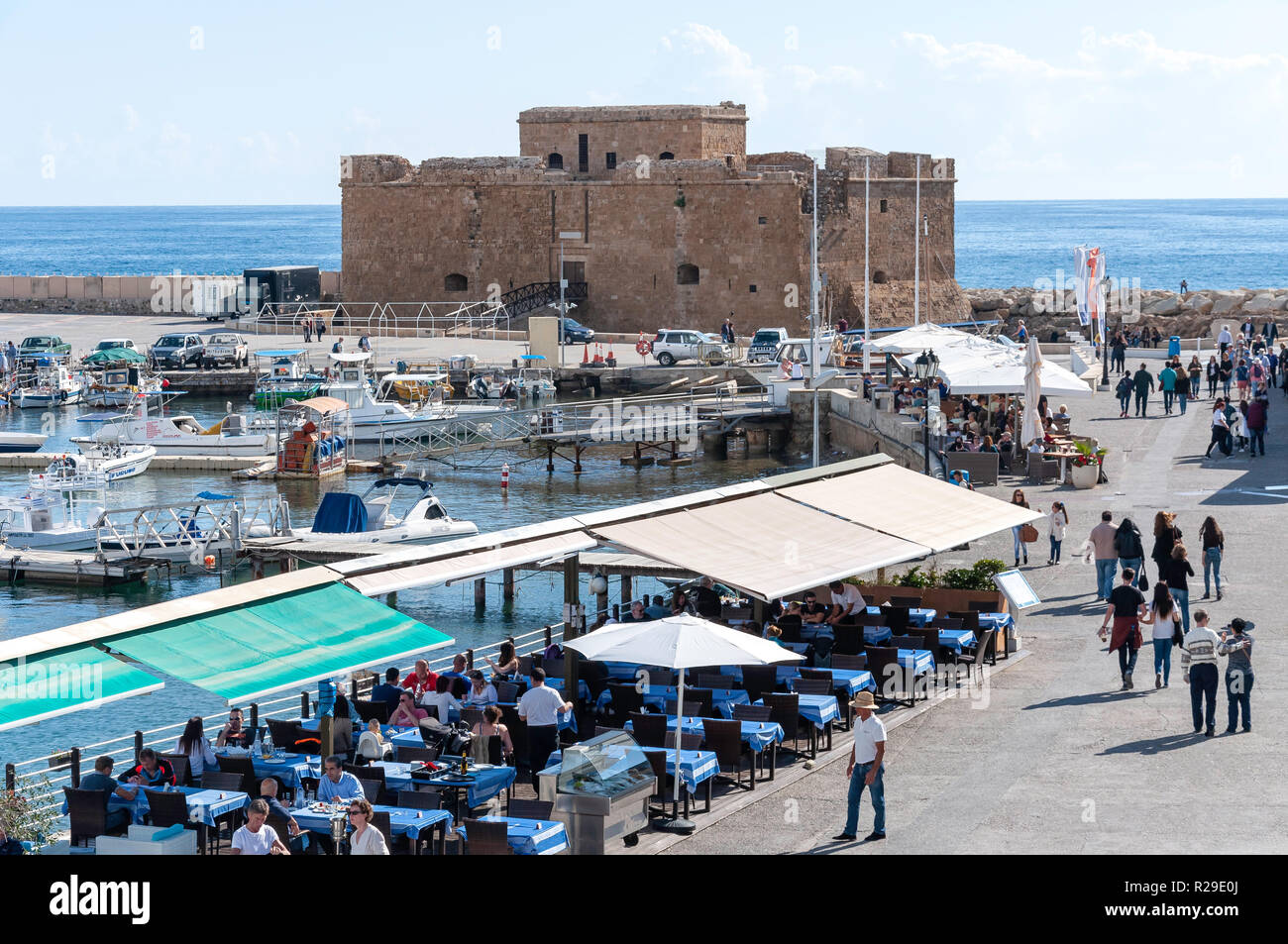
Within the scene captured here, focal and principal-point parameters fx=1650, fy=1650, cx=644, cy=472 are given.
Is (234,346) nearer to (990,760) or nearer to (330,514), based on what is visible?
(330,514)

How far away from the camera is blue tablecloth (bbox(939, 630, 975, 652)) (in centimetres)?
1588

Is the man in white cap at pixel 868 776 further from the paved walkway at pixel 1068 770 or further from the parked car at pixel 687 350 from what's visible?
the parked car at pixel 687 350

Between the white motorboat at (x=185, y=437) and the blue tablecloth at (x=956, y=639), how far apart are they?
97.5ft

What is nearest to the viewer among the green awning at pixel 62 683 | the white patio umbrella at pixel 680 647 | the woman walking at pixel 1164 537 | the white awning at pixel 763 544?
the green awning at pixel 62 683

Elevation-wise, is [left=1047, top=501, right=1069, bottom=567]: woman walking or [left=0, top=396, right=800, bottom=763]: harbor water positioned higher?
[left=1047, top=501, right=1069, bottom=567]: woman walking

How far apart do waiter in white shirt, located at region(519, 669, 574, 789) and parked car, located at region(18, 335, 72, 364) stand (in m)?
45.7

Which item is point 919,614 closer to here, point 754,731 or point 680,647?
point 754,731

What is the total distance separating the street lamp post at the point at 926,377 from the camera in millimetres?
27625

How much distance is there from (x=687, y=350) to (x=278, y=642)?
1580 inches

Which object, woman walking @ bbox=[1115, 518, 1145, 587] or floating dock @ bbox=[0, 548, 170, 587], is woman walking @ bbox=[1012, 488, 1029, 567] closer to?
woman walking @ bbox=[1115, 518, 1145, 587]

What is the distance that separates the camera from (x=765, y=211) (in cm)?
5869

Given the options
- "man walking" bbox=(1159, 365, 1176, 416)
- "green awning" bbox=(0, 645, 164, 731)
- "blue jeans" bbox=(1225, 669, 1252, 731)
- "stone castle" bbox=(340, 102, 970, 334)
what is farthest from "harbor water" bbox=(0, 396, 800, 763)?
"stone castle" bbox=(340, 102, 970, 334)

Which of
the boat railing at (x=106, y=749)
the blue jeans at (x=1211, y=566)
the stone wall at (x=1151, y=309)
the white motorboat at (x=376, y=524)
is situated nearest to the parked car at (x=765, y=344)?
the stone wall at (x=1151, y=309)
